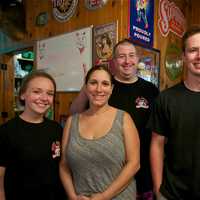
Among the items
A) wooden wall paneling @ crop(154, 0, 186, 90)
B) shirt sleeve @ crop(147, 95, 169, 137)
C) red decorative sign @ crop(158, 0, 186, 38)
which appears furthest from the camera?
red decorative sign @ crop(158, 0, 186, 38)

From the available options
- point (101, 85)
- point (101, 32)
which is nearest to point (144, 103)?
point (101, 85)

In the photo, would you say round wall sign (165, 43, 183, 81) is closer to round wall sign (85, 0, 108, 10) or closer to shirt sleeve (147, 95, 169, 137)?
round wall sign (85, 0, 108, 10)

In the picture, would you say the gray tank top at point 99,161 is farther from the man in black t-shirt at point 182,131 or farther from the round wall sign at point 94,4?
the round wall sign at point 94,4

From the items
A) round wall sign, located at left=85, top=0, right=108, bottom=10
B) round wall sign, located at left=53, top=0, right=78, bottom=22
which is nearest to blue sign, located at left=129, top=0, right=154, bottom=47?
round wall sign, located at left=85, top=0, right=108, bottom=10

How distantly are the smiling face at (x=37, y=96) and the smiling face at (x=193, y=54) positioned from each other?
851 mm

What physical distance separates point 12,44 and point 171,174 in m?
3.60

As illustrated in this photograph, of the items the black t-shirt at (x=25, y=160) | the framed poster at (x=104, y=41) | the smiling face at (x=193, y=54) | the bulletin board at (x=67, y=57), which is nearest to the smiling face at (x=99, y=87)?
the black t-shirt at (x=25, y=160)

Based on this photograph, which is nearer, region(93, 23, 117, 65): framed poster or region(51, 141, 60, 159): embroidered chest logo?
region(51, 141, 60, 159): embroidered chest logo

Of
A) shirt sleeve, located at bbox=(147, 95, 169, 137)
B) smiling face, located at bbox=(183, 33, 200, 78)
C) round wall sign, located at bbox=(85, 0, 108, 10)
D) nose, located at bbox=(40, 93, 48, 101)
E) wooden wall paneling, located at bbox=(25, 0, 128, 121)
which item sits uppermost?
round wall sign, located at bbox=(85, 0, 108, 10)

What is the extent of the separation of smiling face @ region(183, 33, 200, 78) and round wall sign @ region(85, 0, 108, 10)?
1.73m

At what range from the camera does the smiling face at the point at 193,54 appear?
4.91ft

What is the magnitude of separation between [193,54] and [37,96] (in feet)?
3.04

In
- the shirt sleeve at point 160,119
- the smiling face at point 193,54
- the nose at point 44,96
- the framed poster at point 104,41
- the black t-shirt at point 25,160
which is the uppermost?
the framed poster at point 104,41

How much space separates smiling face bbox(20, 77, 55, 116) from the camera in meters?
1.78
